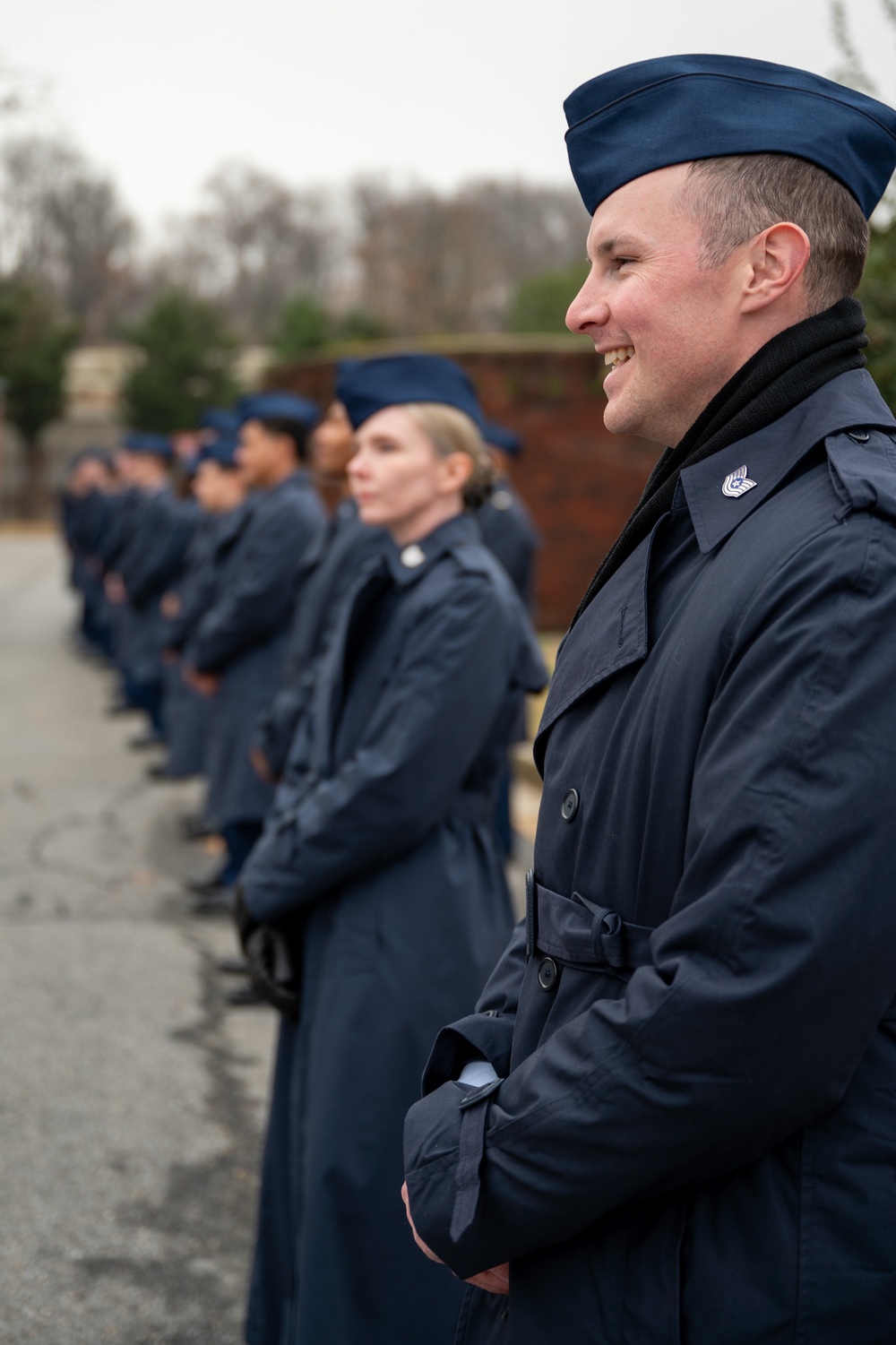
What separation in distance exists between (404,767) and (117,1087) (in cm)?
233

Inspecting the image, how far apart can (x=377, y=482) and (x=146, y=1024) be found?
2720 mm

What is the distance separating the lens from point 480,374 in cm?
1220

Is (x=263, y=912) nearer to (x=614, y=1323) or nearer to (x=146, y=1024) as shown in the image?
(x=614, y=1323)

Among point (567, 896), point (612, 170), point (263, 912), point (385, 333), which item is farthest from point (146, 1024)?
point (385, 333)

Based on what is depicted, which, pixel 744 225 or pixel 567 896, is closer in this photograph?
pixel 744 225

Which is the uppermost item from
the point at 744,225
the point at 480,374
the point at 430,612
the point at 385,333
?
the point at 744,225

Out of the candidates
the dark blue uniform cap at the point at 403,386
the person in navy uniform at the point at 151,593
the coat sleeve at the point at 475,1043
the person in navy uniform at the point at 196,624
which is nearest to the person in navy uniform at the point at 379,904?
the dark blue uniform cap at the point at 403,386

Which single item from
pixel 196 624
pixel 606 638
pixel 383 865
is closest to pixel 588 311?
pixel 606 638

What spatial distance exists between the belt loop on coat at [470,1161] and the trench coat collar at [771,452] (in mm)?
617

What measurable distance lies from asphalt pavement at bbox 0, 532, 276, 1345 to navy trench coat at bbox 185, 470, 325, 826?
735 millimetres

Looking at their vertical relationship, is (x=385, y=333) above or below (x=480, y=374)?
Answer: below

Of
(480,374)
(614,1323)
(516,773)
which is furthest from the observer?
(480,374)

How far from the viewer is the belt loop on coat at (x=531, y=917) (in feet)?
5.12

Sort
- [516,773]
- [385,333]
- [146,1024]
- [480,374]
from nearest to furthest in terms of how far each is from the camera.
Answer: [146,1024] < [516,773] < [480,374] < [385,333]
